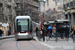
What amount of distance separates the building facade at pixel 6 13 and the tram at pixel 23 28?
30.7 m

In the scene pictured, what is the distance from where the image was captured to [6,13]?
64.8 metres

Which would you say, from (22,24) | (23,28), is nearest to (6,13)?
(22,24)

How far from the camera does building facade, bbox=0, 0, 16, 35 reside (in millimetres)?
61081

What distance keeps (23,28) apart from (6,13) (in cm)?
3615

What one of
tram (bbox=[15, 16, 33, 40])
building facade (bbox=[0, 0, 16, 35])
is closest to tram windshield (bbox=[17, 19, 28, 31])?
tram (bbox=[15, 16, 33, 40])

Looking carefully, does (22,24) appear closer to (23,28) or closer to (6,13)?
(23,28)

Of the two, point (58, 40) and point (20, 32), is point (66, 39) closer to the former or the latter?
point (58, 40)

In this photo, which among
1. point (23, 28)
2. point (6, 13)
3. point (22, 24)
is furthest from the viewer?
point (6, 13)

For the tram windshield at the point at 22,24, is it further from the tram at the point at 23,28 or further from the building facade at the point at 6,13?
the building facade at the point at 6,13

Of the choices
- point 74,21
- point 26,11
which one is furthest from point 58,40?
point 26,11

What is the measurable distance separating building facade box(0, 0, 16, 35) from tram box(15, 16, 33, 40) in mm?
30666

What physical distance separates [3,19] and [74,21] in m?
20.8

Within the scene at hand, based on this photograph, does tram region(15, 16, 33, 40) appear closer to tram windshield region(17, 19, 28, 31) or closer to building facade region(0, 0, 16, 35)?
tram windshield region(17, 19, 28, 31)

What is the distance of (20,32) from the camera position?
95.5ft
